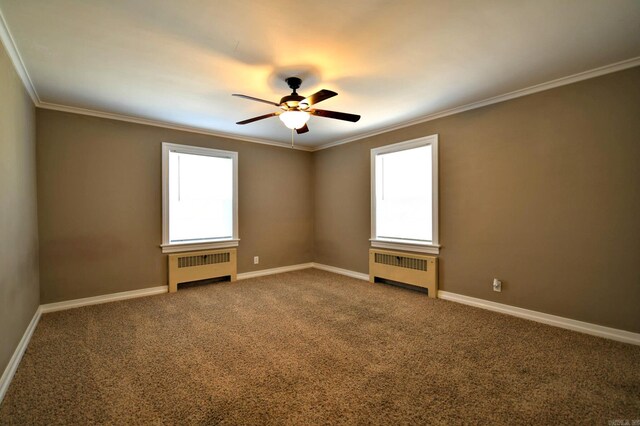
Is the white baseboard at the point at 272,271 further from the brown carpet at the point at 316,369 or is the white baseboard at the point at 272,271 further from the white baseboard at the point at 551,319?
the white baseboard at the point at 551,319

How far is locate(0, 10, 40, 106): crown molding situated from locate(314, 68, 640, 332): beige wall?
170 inches

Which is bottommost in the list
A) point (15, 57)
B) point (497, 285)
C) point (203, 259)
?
point (497, 285)

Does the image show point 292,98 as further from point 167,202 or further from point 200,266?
point 200,266

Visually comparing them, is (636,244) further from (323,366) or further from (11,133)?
(11,133)

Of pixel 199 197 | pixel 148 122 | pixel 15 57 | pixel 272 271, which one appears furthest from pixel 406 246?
pixel 15 57

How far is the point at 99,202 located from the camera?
3822mm

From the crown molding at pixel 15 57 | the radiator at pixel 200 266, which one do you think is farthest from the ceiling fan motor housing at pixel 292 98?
the radiator at pixel 200 266

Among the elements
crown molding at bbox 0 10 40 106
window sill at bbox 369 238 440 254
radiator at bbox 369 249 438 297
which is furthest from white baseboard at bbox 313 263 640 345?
crown molding at bbox 0 10 40 106

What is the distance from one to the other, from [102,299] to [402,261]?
14.0 ft

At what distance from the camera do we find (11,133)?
2.40 meters

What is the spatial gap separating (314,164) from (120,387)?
4810 millimetres

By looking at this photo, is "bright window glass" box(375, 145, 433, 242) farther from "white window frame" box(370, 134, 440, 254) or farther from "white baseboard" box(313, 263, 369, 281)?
"white baseboard" box(313, 263, 369, 281)

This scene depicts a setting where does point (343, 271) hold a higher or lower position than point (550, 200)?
lower

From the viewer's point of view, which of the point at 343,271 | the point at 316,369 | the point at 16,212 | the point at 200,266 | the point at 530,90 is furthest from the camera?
the point at 343,271
